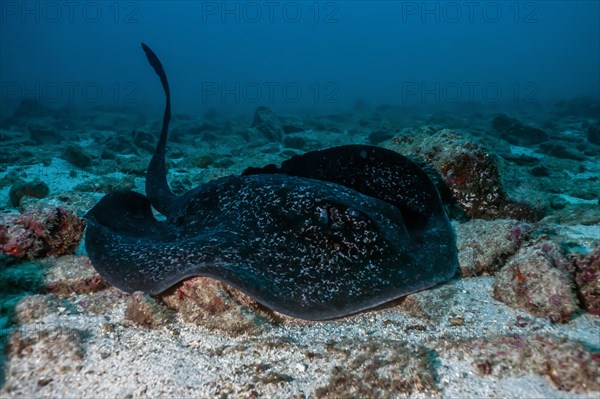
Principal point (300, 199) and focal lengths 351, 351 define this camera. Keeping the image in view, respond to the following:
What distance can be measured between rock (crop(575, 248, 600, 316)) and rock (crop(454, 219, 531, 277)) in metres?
0.68

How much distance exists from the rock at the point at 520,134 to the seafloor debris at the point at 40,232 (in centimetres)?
1498

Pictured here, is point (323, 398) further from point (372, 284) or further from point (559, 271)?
point (559, 271)

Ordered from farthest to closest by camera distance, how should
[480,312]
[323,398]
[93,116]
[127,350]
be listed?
[93,116], [480,312], [127,350], [323,398]

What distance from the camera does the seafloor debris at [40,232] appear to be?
12.2ft

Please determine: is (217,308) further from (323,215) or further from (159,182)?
Result: (159,182)

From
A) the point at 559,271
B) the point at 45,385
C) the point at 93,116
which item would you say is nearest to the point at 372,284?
the point at 559,271

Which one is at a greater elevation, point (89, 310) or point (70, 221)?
point (70, 221)

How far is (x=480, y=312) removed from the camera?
3078mm

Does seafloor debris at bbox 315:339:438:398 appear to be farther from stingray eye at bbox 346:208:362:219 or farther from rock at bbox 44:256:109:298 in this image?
rock at bbox 44:256:109:298

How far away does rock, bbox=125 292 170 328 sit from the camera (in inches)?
112

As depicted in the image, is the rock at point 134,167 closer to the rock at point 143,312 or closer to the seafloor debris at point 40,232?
the seafloor debris at point 40,232

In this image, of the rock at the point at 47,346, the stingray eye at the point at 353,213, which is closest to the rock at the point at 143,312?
the rock at the point at 47,346

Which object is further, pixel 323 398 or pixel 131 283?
pixel 131 283

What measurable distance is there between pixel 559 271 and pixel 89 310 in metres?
4.06
